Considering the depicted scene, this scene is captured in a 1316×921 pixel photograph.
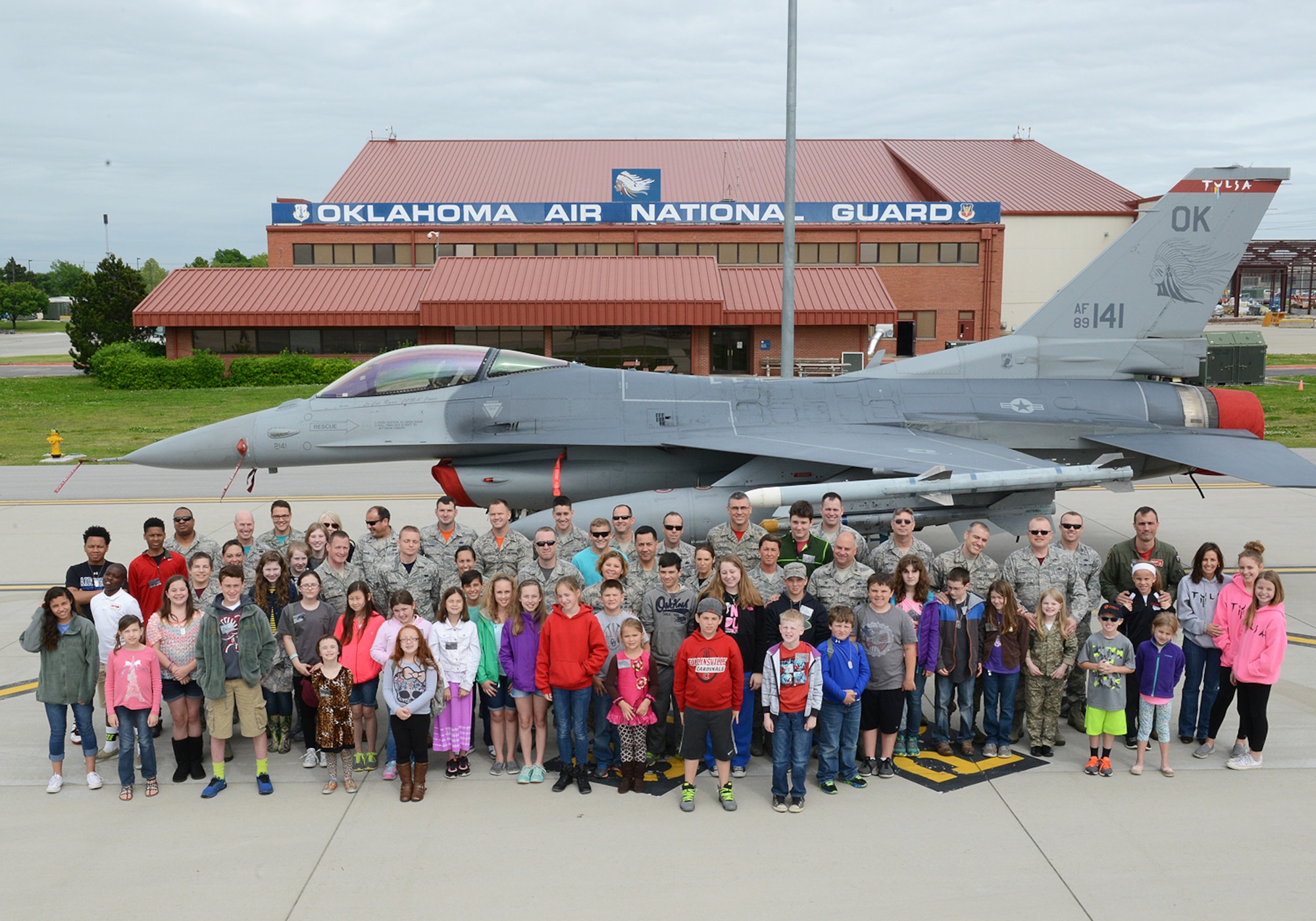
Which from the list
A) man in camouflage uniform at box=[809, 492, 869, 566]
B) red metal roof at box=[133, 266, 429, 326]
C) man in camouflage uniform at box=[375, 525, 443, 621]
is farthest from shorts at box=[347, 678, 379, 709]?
red metal roof at box=[133, 266, 429, 326]

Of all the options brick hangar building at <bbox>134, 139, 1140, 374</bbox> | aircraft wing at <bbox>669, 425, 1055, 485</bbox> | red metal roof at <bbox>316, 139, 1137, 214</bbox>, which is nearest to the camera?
aircraft wing at <bbox>669, 425, 1055, 485</bbox>


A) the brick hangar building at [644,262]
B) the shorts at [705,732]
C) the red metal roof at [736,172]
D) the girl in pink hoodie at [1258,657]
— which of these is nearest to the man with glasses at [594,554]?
the shorts at [705,732]

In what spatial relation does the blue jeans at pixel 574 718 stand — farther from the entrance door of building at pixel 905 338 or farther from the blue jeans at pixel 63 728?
the entrance door of building at pixel 905 338

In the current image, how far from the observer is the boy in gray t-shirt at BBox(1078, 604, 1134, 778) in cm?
661

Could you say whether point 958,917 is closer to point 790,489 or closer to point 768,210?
point 790,489

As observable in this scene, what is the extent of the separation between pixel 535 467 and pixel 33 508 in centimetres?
1012

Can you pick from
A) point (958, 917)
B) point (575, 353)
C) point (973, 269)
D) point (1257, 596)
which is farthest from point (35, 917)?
point (973, 269)

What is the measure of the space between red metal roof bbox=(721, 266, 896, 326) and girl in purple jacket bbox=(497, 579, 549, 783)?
106 feet

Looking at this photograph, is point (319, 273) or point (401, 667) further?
point (319, 273)

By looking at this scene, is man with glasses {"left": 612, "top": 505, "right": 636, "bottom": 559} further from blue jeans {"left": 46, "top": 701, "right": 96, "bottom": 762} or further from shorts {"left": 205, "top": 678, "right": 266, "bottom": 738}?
blue jeans {"left": 46, "top": 701, "right": 96, "bottom": 762}

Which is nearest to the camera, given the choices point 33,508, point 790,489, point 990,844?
point 990,844

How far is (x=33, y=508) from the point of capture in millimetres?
16141

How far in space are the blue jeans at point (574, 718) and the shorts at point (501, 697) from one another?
36 cm

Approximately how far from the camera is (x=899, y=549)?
7629mm
